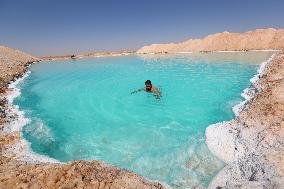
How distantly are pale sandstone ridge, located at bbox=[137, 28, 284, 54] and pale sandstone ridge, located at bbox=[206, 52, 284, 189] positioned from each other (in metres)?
103

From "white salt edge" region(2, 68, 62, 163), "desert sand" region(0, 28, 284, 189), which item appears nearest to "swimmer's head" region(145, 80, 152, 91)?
"desert sand" region(0, 28, 284, 189)

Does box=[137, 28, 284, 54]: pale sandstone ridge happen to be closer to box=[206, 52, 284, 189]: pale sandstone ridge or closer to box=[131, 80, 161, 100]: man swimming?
box=[131, 80, 161, 100]: man swimming

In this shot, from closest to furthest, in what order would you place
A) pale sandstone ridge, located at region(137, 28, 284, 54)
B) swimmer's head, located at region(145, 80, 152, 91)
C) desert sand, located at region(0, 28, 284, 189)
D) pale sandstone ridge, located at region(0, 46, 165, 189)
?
pale sandstone ridge, located at region(0, 46, 165, 189) < desert sand, located at region(0, 28, 284, 189) < swimmer's head, located at region(145, 80, 152, 91) < pale sandstone ridge, located at region(137, 28, 284, 54)

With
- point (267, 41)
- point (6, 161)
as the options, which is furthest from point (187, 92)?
point (267, 41)

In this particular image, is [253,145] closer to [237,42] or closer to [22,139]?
[22,139]

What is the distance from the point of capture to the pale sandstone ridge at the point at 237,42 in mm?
114562

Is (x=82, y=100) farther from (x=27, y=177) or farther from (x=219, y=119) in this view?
(x=27, y=177)

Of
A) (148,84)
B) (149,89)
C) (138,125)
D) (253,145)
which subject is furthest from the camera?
(149,89)

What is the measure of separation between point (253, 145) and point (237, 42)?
117925 mm

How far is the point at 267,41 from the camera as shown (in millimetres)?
116375

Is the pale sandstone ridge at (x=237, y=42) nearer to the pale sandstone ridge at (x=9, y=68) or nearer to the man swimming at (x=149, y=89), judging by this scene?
the pale sandstone ridge at (x=9, y=68)

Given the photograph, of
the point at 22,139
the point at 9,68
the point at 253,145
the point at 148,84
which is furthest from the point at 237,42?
the point at 22,139

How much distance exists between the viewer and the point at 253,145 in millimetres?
11812

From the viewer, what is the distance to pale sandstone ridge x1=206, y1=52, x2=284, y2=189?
9164mm
